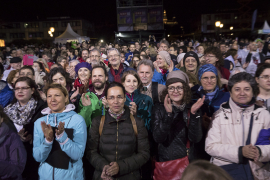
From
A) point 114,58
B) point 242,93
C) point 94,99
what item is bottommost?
point 94,99

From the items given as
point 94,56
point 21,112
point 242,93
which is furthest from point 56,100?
point 94,56

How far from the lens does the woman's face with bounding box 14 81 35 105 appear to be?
3318 millimetres

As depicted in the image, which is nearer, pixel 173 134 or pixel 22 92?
pixel 173 134

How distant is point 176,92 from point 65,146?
5.31 ft

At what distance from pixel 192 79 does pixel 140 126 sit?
6.30 ft

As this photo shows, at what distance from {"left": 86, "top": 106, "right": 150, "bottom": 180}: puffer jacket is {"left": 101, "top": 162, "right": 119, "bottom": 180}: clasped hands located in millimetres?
82

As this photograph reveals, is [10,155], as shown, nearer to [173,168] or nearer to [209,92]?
[173,168]

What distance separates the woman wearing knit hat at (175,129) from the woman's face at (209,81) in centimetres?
78

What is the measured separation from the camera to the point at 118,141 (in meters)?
2.65

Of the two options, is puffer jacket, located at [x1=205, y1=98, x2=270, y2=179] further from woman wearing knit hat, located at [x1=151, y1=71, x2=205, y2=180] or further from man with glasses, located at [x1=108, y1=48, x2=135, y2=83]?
man with glasses, located at [x1=108, y1=48, x2=135, y2=83]

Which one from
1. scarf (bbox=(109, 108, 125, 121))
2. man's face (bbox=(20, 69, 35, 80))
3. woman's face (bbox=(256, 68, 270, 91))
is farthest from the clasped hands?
man's face (bbox=(20, 69, 35, 80))

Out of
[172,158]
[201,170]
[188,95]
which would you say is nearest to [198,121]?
[188,95]

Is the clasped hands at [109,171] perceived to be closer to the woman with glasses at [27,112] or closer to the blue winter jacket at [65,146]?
the blue winter jacket at [65,146]

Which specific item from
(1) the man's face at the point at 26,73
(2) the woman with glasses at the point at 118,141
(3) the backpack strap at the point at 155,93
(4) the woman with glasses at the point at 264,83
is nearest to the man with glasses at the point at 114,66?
(3) the backpack strap at the point at 155,93
